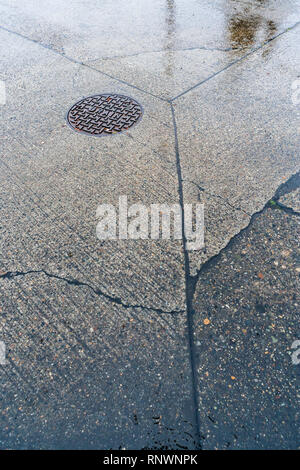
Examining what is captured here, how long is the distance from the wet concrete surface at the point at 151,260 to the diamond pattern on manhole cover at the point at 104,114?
0.12 m

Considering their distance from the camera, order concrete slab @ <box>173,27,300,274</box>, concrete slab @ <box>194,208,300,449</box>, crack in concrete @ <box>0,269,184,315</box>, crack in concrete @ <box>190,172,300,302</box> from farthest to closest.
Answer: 1. concrete slab @ <box>173,27,300,274</box>
2. crack in concrete @ <box>190,172,300,302</box>
3. crack in concrete @ <box>0,269,184,315</box>
4. concrete slab @ <box>194,208,300,449</box>

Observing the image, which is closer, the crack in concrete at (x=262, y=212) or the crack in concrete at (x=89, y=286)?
the crack in concrete at (x=89, y=286)

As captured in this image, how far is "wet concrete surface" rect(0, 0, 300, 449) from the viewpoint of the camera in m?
1.83

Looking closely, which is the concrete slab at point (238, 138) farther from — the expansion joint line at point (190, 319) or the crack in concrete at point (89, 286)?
the crack in concrete at point (89, 286)

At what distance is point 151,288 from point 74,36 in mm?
5114

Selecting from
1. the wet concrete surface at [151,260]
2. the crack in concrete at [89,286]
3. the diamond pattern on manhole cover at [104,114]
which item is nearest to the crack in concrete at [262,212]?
the wet concrete surface at [151,260]

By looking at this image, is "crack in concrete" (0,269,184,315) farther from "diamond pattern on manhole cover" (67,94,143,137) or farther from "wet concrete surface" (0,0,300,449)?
"diamond pattern on manhole cover" (67,94,143,137)

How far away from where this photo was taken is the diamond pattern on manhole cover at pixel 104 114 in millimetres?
3762

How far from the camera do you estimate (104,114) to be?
12.9 ft

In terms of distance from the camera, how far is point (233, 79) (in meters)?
4.40

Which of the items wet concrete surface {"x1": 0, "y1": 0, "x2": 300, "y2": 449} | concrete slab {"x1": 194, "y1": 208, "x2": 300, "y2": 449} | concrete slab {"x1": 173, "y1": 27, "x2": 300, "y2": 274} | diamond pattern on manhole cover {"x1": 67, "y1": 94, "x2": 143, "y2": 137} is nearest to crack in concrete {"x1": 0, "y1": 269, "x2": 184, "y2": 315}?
wet concrete surface {"x1": 0, "y1": 0, "x2": 300, "y2": 449}

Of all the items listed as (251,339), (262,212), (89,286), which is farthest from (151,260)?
(262,212)

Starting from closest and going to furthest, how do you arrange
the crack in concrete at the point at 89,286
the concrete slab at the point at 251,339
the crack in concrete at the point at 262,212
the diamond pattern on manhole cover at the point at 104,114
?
the concrete slab at the point at 251,339 < the crack in concrete at the point at 89,286 < the crack in concrete at the point at 262,212 < the diamond pattern on manhole cover at the point at 104,114

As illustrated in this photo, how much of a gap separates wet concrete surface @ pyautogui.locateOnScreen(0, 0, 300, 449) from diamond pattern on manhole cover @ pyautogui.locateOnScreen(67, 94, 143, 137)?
0.38ft
